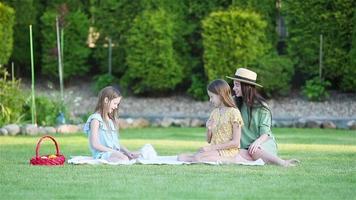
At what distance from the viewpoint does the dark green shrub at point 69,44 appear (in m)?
20.2

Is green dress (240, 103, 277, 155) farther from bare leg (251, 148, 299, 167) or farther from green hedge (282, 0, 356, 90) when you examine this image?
green hedge (282, 0, 356, 90)

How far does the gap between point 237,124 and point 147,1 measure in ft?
34.1

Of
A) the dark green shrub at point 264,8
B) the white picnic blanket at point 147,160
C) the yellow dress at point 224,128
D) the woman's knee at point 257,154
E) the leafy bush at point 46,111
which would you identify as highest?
the dark green shrub at point 264,8

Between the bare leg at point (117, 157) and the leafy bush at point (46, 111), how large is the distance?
5.81 meters

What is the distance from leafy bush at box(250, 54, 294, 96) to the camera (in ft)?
58.2

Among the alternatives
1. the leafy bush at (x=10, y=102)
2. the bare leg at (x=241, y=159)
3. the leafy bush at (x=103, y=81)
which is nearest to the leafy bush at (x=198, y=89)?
the leafy bush at (x=103, y=81)

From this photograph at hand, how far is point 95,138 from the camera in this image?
9562 millimetres

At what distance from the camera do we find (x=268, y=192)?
704cm

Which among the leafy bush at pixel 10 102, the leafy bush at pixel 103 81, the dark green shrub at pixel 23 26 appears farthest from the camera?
the dark green shrub at pixel 23 26

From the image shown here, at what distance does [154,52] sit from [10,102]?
15.7ft

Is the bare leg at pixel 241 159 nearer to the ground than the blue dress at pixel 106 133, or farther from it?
nearer to the ground

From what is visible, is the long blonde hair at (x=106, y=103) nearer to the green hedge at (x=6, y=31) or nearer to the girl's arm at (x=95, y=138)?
the girl's arm at (x=95, y=138)

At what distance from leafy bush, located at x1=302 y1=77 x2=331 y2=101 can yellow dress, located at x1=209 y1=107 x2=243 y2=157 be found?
868 centimetres

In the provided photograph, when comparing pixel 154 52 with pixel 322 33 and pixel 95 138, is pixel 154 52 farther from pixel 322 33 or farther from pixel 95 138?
pixel 95 138
